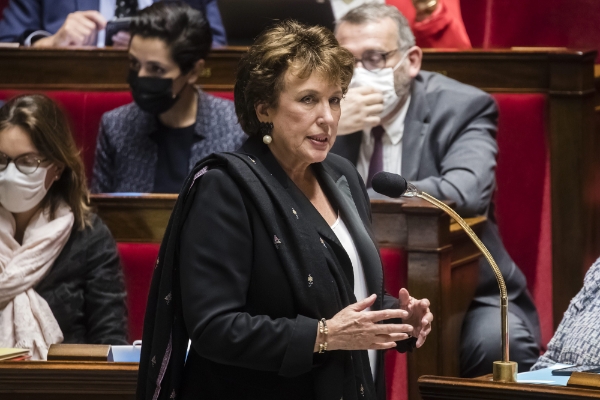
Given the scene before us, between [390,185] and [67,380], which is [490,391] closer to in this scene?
[390,185]

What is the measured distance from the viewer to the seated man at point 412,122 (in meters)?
2.59

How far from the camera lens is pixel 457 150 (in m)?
2.68

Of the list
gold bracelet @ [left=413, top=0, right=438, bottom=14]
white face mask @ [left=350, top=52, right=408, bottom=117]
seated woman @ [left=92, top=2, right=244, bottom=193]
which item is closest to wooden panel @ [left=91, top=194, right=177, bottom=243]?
seated woman @ [left=92, top=2, right=244, bottom=193]

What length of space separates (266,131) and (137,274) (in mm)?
967

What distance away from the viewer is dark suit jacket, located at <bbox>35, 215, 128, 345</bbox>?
2107 mm

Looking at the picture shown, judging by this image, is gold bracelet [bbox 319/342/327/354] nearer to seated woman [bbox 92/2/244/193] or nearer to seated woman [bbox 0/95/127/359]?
seated woman [bbox 0/95/127/359]

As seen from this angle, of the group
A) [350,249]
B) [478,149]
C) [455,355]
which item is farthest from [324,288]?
[478,149]

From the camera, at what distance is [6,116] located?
218 centimetres

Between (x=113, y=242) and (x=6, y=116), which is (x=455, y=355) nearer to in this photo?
(x=113, y=242)

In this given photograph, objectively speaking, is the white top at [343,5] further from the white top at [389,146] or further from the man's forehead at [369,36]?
the white top at [389,146]

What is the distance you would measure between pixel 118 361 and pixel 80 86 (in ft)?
4.96

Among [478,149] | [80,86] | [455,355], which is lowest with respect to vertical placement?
[455,355]

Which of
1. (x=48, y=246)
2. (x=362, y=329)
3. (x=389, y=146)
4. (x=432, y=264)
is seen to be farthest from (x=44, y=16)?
(x=362, y=329)

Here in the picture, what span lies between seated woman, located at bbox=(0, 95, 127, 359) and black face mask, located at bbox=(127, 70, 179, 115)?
1.94 ft
